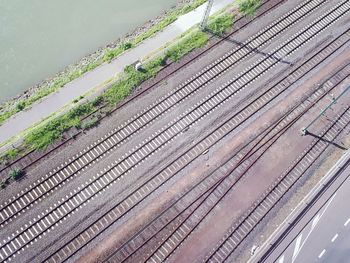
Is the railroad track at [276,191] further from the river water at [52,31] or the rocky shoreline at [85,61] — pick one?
the river water at [52,31]

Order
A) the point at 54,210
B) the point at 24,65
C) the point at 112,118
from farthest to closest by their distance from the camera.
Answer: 1. the point at 24,65
2. the point at 112,118
3. the point at 54,210

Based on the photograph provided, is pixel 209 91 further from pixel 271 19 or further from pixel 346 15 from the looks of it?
pixel 346 15

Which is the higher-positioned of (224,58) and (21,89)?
(21,89)

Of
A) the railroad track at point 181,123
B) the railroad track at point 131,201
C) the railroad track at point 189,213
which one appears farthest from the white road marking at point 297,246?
the railroad track at point 181,123

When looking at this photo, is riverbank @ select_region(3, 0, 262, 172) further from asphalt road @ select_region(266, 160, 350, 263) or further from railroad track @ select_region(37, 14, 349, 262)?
asphalt road @ select_region(266, 160, 350, 263)

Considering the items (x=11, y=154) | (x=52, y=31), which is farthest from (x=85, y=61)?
(x=11, y=154)

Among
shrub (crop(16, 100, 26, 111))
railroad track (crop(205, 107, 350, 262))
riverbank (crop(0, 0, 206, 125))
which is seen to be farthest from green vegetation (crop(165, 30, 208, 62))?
railroad track (crop(205, 107, 350, 262))

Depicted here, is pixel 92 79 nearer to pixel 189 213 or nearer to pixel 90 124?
pixel 90 124

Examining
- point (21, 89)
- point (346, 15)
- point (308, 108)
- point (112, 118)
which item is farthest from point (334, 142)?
point (21, 89)
